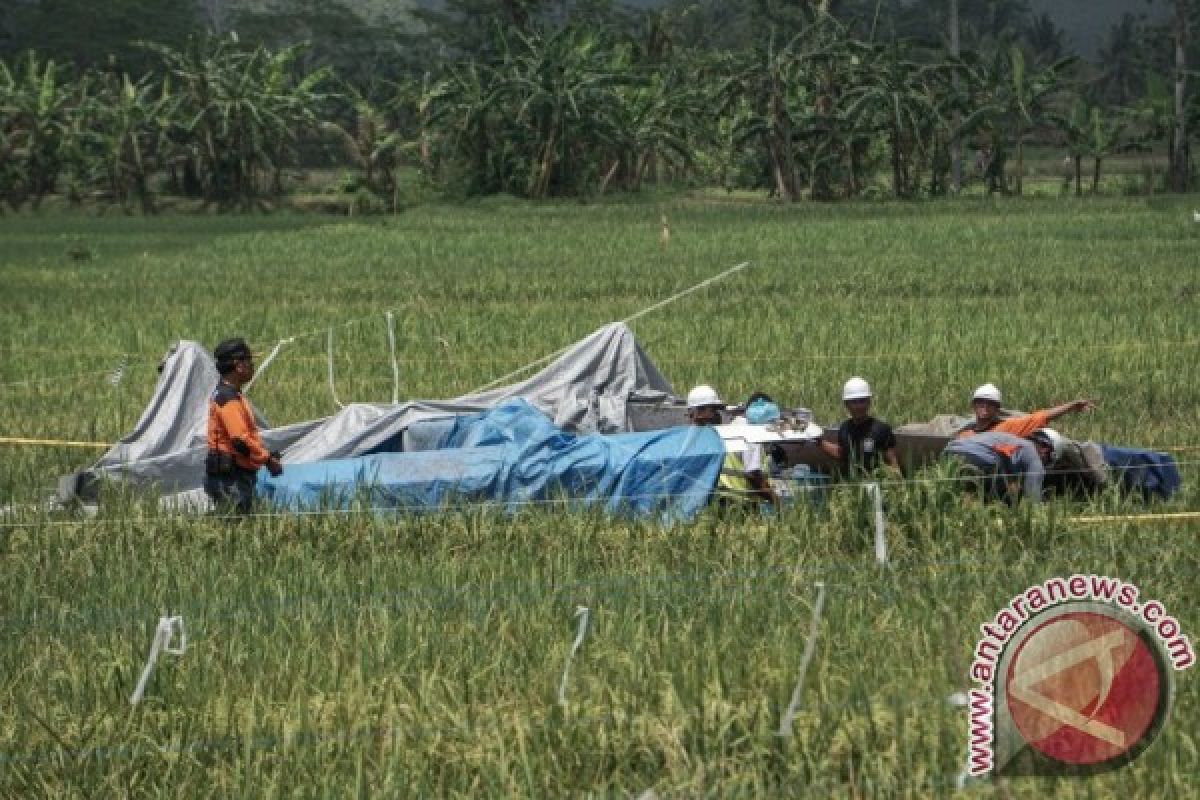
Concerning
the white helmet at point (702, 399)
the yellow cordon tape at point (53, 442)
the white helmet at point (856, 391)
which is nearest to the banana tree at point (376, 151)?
the yellow cordon tape at point (53, 442)

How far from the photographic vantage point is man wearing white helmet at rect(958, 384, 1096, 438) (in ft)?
30.4

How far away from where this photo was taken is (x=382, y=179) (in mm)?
46469

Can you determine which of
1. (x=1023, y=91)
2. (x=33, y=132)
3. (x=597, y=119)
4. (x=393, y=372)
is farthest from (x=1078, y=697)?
(x=33, y=132)

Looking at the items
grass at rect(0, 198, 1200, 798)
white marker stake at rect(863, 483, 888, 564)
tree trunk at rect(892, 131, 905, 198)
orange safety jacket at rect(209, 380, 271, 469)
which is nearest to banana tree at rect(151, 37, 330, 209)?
tree trunk at rect(892, 131, 905, 198)

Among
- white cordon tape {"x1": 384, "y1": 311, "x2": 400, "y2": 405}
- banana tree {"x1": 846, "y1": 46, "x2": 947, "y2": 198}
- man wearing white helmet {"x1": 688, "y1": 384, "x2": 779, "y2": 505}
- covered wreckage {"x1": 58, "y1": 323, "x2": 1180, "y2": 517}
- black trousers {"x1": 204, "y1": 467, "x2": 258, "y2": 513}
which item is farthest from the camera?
banana tree {"x1": 846, "y1": 46, "x2": 947, "y2": 198}

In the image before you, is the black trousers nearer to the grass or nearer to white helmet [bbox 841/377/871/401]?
the grass

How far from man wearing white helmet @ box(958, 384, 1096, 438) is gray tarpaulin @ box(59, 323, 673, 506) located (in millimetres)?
2388

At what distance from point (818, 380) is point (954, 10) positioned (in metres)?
31.7

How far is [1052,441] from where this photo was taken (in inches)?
357

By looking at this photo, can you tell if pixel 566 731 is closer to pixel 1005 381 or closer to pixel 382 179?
pixel 1005 381

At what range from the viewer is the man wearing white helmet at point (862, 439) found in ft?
31.1

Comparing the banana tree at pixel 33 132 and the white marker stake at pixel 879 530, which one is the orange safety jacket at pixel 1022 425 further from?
the banana tree at pixel 33 132

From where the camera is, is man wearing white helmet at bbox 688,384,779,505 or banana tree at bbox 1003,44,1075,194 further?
banana tree at bbox 1003,44,1075,194

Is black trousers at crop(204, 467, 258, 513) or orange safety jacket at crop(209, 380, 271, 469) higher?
orange safety jacket at crop(209, 380, 271, 469)
